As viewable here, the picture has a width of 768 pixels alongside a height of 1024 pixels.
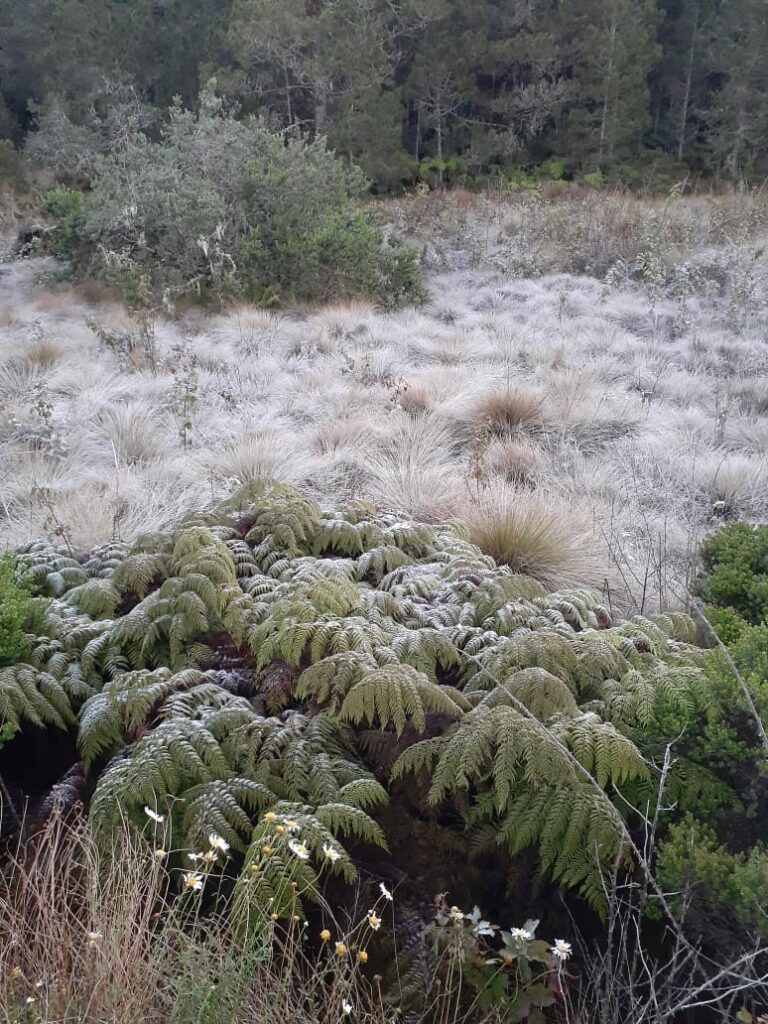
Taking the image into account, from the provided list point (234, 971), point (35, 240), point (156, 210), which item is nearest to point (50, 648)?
point (234, 971)

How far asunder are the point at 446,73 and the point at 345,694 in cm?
1919

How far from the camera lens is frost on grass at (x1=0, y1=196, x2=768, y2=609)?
13.6ft

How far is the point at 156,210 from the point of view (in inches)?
371

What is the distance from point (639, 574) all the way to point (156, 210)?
7954mm

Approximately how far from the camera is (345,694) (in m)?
2.01

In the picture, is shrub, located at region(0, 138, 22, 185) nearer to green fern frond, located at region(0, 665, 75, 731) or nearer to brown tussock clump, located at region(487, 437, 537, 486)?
brown tussock clump, located at region(487, 437, 537, 486)

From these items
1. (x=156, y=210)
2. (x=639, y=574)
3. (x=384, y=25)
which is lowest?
(x=639, y=574)

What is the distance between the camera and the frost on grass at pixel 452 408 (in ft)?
13.6

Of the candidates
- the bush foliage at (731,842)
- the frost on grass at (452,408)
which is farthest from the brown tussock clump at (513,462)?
the bush foliage at (731,842)

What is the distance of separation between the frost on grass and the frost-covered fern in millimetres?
1115

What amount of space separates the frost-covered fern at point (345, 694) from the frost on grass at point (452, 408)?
43.9 inches

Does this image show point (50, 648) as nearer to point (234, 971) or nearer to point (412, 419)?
point (234, 971)

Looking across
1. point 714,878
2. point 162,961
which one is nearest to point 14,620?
point 162,961

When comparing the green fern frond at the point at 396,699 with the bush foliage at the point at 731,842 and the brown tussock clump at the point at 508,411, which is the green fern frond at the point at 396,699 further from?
the brown tussock clump at the point at 508,411
